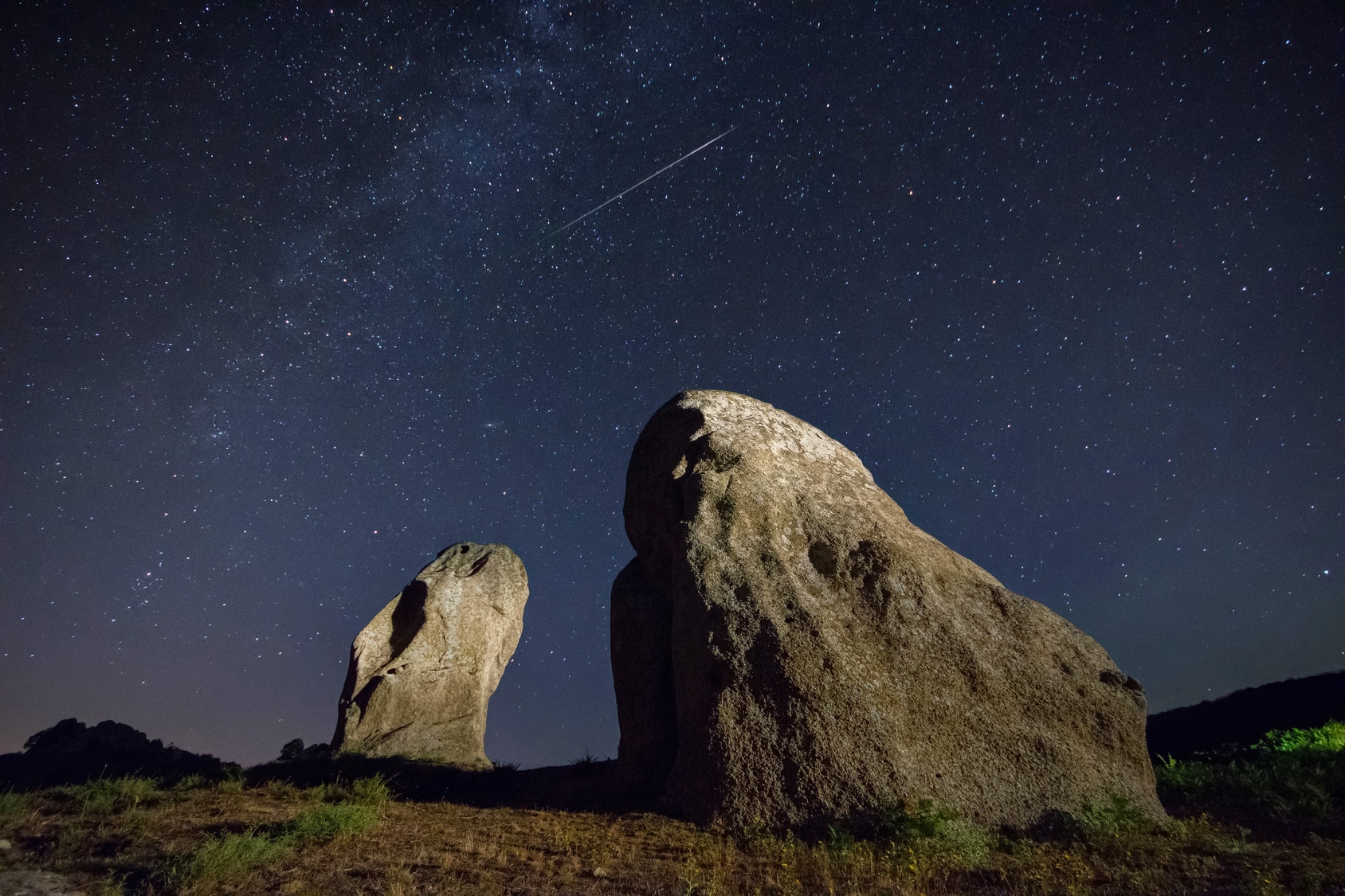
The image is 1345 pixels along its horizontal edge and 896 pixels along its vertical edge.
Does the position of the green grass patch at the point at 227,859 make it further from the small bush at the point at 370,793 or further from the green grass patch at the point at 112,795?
the green grass patch at the point at 112,795

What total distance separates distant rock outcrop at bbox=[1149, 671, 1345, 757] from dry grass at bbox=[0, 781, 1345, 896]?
9.15 m

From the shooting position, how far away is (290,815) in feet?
26.7

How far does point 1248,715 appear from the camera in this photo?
1652 cm

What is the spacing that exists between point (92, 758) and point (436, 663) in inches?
383

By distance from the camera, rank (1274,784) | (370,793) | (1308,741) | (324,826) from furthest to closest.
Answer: (1308,741)
(370,793)
(1274,784)
(324,826)

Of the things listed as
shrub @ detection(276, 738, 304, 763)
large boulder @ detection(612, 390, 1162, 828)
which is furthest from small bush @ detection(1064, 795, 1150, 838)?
shrub @ detection(276, 738, 304, 763)

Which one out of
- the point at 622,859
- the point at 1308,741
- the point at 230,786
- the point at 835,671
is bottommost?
→ the point at 622,859

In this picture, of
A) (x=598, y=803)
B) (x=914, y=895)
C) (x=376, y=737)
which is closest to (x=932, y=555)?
(x=914, y=895)

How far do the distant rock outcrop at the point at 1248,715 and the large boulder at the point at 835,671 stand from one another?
304 inches

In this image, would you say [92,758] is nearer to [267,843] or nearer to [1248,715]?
A: [267,843]

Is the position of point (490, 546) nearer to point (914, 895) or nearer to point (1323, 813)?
point (914, 895)

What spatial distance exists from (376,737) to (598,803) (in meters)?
10.7

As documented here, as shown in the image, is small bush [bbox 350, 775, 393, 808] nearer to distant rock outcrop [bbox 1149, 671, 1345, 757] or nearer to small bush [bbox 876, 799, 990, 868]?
small bush [bbox 876, 799, 990, 868]

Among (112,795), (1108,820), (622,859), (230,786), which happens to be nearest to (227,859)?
(622,859)
